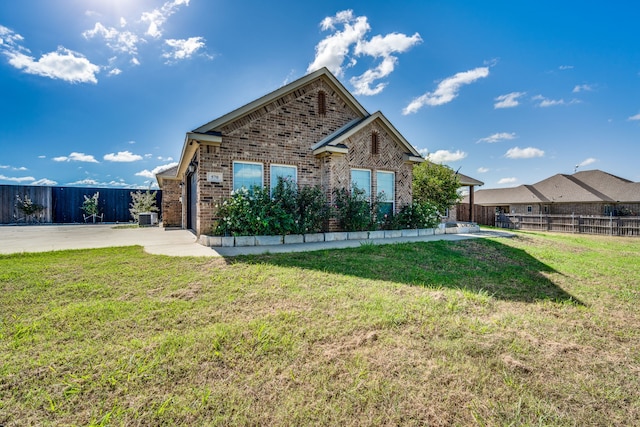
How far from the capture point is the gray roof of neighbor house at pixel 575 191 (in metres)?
20.0

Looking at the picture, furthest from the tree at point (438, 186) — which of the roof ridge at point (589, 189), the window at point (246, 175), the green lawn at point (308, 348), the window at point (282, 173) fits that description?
the roof ridge at point (589, 189)

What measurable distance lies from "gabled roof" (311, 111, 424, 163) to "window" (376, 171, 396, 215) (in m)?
1.19

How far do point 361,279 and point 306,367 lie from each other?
2565 mm

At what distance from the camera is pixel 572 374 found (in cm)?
231

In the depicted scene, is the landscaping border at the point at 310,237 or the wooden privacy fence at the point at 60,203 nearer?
the landscaping border at the point at 310,237

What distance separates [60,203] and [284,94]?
2409 cm

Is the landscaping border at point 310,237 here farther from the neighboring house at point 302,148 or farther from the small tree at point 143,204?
the small tree at point 143,204

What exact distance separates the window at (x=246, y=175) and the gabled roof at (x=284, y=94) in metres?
1.35

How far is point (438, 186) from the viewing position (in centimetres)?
1467

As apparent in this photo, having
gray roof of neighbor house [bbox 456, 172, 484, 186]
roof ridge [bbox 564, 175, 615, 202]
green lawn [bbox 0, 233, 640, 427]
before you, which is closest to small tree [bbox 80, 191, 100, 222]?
green lawn [bbox 0, 233, 640, 427]

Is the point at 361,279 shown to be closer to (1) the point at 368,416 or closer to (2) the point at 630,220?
(1) the point at 368,416

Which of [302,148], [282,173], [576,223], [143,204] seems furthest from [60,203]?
[576,223]

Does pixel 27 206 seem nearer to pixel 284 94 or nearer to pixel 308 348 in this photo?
pixel 284 94

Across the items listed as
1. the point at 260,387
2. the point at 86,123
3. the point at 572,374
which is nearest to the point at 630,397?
the point at 572,374
